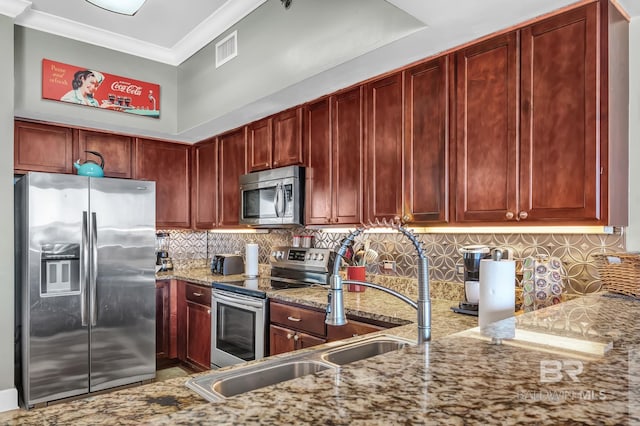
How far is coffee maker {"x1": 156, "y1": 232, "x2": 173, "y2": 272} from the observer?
14.4 feet

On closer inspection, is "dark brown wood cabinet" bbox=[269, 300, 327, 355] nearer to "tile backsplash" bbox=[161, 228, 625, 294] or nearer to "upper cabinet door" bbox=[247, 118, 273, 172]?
"tile backsplash" bbox=[161, 228, 625, 294]

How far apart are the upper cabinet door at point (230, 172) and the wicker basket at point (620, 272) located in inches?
110

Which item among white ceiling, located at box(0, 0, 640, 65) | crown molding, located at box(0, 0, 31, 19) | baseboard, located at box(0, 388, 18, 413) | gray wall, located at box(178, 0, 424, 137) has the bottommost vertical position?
baseboard, located at box(0, 388, 18, 413)

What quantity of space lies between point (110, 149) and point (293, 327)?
270cm

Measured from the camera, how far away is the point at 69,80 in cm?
359

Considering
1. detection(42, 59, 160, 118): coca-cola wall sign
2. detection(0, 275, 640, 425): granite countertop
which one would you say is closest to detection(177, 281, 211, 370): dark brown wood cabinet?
detection(42, 59, 160, 118): coca-cola wall sign

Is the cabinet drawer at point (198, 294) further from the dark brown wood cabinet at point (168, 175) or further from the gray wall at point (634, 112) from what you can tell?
the gray wall at point (634, 112)

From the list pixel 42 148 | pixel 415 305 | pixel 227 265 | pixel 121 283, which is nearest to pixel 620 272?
pixel 415 305

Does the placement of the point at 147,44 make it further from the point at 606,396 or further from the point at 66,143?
the point at 606,396

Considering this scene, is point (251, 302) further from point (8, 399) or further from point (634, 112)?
point (634, 112)

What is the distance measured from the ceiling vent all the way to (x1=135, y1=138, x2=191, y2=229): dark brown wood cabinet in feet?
4.17

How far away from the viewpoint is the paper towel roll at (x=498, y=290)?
162 centimetres

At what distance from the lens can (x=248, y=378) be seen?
3.84ft

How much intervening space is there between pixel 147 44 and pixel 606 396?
4234 mm
